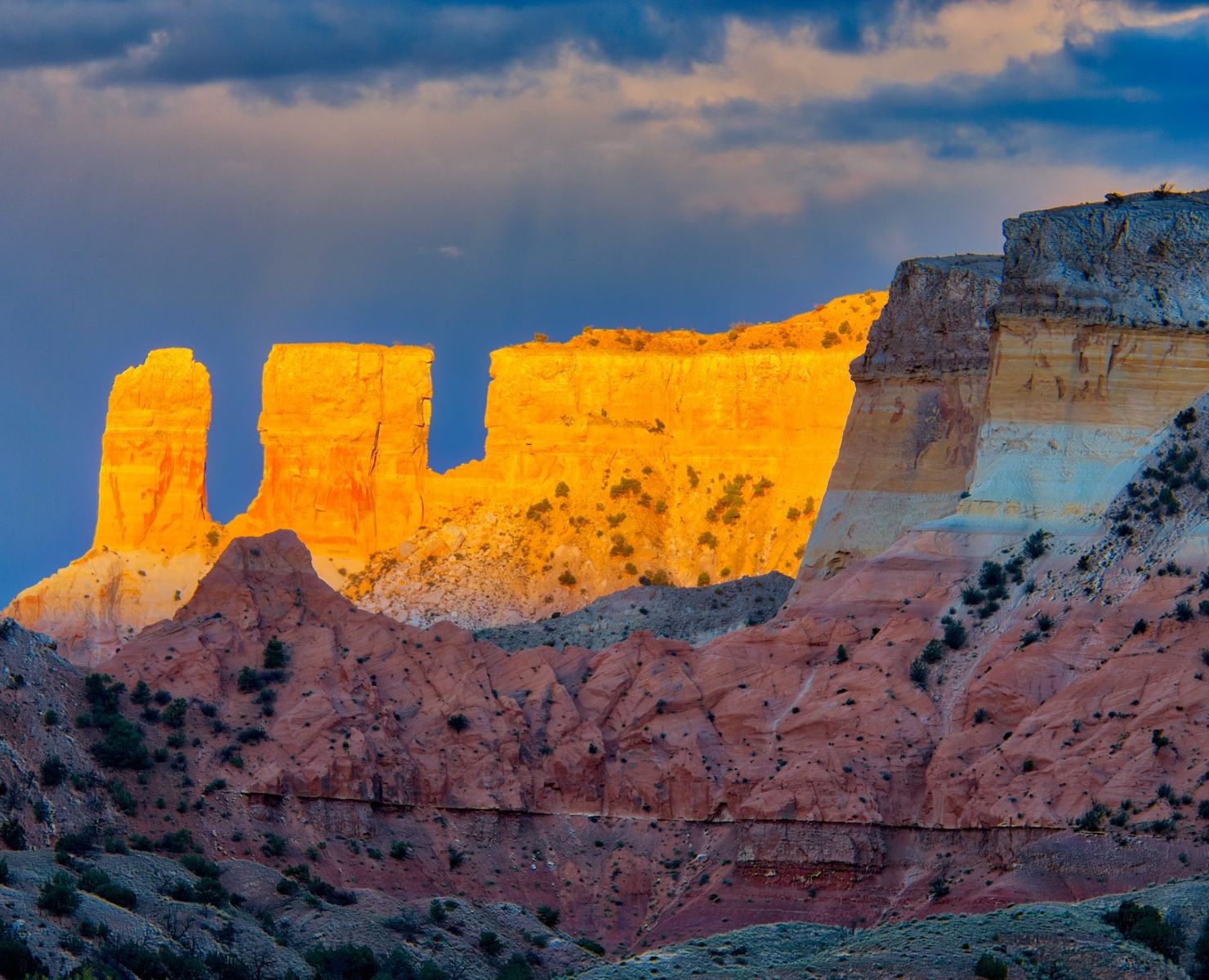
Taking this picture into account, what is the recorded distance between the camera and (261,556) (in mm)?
72312

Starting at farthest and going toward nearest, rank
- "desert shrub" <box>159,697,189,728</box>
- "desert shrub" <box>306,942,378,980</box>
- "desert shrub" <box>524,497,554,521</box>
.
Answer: "desert shrub" <box>524,497,554,521</box> < "desert shrub" <box>159,697,189,728</box> < "desert shrub" <box>306,942,378,980</box>

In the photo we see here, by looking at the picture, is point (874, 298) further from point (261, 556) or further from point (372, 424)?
point (261, 556)

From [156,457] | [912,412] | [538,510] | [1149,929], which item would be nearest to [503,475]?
[538,510]

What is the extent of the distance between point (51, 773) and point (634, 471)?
209 feet

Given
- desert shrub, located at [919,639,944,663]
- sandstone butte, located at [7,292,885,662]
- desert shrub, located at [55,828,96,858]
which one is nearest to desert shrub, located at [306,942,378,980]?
desert shrub, located at [55,828,96,858]

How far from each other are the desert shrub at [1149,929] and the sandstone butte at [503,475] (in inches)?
2515

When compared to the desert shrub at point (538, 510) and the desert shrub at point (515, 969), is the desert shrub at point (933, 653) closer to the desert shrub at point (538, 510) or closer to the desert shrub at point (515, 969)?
the desert shrub at point (515, 969)

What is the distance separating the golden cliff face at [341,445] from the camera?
126 metres

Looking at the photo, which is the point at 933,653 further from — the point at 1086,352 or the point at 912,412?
the point at 912,412

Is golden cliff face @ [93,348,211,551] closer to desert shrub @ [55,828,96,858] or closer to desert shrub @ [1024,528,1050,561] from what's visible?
desert shrub @ [1024,528,1050,561]

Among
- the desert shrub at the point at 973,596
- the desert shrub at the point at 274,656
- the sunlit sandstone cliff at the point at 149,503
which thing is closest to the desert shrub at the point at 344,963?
the desert shrub at the point at 274,656

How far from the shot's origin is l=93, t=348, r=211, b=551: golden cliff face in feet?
415

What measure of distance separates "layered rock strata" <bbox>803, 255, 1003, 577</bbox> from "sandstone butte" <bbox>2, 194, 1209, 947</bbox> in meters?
4.15

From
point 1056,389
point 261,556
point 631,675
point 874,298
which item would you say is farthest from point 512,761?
point 874,298
